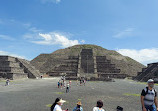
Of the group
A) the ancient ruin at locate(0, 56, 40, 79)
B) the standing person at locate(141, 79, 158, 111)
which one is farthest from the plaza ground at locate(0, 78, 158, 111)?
the ancient ruin at locate(0, 56, 40, 79)

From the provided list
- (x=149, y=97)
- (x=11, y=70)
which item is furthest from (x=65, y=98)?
(x=11, y=70)

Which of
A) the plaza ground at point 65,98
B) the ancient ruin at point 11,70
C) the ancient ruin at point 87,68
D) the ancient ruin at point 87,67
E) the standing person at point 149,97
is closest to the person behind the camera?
the standing person at point 149,97

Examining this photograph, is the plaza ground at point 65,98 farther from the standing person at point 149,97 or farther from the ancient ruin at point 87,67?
the ancient ruin at point 87,67

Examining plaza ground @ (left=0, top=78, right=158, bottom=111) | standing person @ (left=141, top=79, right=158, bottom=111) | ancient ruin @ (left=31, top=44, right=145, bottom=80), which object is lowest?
plaza ground @ (left=0, top=78, right=158, bottom=111)

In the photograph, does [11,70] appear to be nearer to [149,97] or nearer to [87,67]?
[87,67]

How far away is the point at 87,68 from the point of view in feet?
175

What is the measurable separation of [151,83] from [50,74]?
4666 centimetres

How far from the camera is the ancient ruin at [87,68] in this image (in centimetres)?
4803

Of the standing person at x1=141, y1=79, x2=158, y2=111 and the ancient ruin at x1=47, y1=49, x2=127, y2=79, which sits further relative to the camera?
the ancient ruin at x1=47, y1=49, x2=127, y2=79

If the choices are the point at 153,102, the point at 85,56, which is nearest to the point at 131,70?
the point at 85,56

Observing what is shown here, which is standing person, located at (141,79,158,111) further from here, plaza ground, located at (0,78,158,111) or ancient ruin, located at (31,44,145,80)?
ancient ruin, located at (31,44,145,80)

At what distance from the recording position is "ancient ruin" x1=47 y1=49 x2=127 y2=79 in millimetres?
48031

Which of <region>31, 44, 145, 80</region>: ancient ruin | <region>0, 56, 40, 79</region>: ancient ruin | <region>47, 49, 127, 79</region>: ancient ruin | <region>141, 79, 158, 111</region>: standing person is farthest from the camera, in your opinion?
<region>31, 44, 145, 80</region>: ancient ruin

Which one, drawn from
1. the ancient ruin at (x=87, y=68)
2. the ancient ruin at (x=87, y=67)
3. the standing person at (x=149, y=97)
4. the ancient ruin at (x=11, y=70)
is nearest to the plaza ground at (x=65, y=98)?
the standing person at (x=149, y=97)
